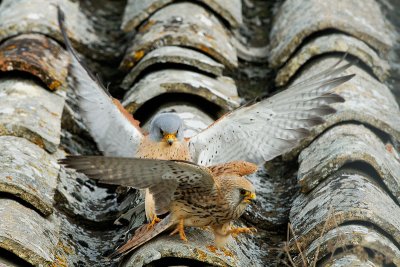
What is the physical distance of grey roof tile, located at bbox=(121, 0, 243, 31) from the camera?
546 cm

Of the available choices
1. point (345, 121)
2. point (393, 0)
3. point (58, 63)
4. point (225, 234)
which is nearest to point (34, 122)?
point (58, 63)

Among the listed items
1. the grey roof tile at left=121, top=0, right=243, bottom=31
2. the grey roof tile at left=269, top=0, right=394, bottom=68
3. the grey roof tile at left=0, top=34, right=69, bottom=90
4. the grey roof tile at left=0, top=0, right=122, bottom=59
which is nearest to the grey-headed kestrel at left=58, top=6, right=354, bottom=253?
the grey roof tile at left=0, top=34, right=69, bottom=90

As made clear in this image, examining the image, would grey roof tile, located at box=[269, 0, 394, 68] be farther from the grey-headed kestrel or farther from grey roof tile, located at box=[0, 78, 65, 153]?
grey roof tile, located at box=[0, 78, 65, 153]

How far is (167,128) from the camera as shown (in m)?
4.51

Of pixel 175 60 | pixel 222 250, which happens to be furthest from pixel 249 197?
pixel 175 60

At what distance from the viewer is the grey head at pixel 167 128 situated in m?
4.48

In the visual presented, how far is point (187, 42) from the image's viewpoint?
5.04 metres

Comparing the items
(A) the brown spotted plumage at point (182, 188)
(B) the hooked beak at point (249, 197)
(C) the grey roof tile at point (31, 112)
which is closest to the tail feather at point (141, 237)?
(A) the brown spotted plumage at point (182, 188)

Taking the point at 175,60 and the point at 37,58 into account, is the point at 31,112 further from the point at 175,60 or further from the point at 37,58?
the point at 175,60

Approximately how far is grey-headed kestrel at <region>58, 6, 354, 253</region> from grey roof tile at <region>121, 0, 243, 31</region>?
2.16ft

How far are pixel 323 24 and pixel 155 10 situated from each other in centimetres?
110

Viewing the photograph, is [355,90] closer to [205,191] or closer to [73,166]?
[205,191]

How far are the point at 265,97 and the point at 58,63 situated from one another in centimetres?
Answer: 121

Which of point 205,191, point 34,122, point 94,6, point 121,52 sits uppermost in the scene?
point 94,6
